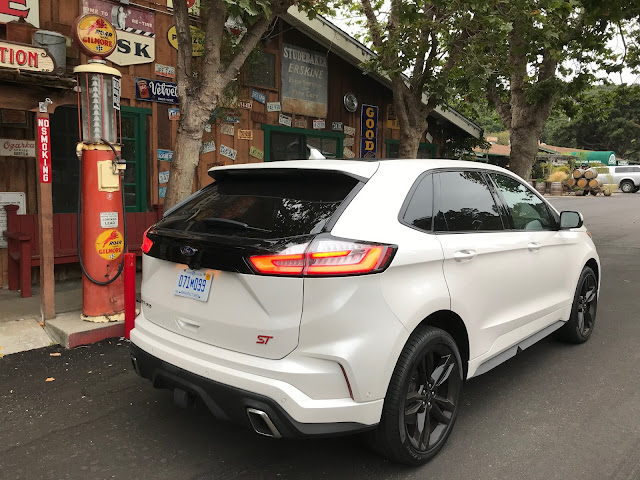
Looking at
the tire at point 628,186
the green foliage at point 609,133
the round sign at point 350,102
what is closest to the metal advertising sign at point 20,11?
the round sign at point 350,102

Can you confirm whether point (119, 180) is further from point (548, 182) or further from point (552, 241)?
point (548, 182)

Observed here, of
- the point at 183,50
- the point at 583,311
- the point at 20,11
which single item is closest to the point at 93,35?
the point at 183,50

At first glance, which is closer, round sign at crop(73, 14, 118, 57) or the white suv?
the white suv

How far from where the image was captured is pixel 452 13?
8062 millimetres

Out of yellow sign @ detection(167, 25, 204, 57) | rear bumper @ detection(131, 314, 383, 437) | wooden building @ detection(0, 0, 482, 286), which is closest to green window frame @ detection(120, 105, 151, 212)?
wooden building @ detection(0, 0, 482, 286)

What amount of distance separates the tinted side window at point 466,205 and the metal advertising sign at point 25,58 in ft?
12.1

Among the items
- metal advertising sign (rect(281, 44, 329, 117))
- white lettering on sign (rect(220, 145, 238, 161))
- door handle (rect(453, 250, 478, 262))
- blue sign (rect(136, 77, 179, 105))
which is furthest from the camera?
metal advertising sign (rect(281, 44, 329, 117))

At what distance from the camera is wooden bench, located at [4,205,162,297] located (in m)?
6.33

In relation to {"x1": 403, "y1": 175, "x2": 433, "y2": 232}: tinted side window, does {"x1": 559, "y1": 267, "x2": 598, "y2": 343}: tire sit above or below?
below

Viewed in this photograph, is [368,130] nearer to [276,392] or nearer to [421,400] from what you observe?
[421,400]

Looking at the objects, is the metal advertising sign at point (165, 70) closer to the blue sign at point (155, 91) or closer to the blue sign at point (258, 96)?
the blue sign at point (155, 91)

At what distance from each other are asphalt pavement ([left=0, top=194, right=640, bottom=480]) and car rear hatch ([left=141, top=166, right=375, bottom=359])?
77 cm

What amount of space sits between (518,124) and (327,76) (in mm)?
3952

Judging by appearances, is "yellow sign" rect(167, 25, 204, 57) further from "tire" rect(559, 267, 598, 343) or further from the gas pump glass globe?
"tire" rect(559, 267, 598, 343)
